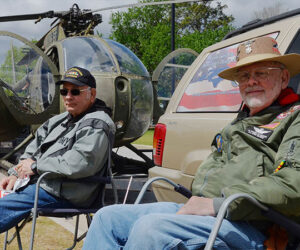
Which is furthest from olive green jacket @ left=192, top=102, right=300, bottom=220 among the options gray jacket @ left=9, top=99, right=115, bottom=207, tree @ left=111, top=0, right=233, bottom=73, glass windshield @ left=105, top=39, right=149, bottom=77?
tree @ left=111, top=0, right=233, bottom=73

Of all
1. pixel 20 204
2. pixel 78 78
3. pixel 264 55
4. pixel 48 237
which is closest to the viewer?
pixel 264 55

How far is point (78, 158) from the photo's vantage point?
3.18 meters

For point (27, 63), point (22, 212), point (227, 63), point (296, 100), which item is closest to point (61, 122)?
point (22, 212)

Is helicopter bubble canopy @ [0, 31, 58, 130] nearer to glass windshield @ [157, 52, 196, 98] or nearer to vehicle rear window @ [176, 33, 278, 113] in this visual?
glass windshield @ [157, 52, 196, 98]

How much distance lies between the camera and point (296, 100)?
7.82ft

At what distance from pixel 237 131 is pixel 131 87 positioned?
213 inches

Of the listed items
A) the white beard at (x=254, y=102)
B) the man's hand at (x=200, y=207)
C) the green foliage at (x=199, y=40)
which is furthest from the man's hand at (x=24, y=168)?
the green foliage at (x=199, y=40)

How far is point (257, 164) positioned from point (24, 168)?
78.1 inches

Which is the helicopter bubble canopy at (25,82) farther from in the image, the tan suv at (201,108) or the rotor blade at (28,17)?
the tan suv at (201,108)

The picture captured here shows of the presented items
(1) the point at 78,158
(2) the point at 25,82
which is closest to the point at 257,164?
(1) the point at 78,158

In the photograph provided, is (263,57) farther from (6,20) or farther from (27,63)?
(6,20)

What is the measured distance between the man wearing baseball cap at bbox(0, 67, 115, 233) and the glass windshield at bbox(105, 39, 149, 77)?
13.6 ft

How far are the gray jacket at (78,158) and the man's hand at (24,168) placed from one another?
0.13 metres

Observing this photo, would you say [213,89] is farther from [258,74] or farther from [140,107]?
[140,107]
